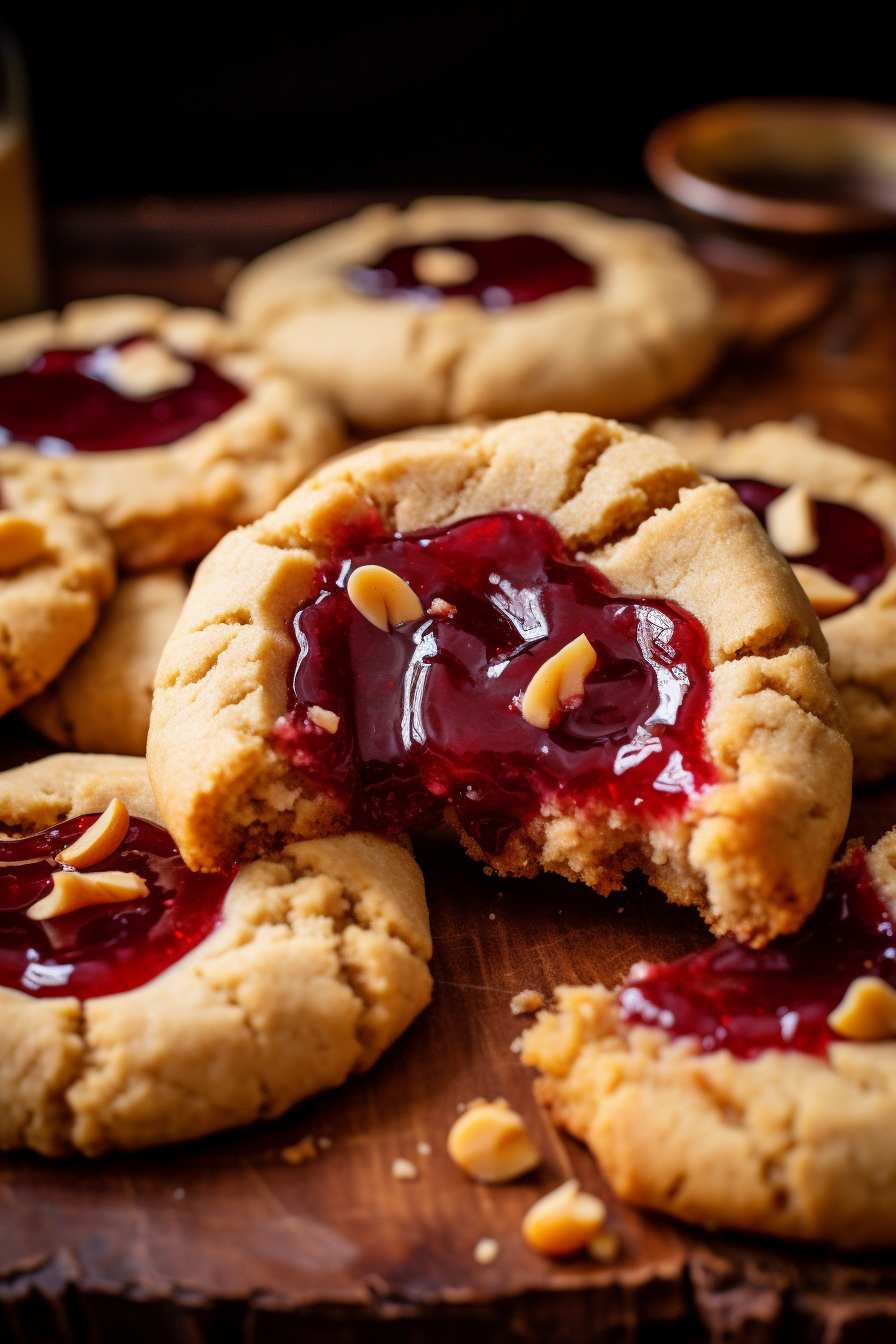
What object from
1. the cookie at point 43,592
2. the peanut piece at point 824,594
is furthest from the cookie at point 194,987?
the peanut piece at point 824,594

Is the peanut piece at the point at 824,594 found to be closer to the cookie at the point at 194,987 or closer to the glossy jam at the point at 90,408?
the cookie at the point at 194,987

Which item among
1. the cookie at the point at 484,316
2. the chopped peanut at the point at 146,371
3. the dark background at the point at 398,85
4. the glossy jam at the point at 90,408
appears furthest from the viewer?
the dark background at the point at 398,85

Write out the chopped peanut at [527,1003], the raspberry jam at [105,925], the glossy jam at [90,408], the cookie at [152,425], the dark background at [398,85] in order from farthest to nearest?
1. the dark background at [398,85]
2. the glossy jam at [90,408]
3. the cookie at [152,425]
4. the chopped peanut at [527,1003]
5. the raspberry jam at [105,925]

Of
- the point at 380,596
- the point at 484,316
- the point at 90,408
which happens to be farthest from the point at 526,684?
the point at 484,316

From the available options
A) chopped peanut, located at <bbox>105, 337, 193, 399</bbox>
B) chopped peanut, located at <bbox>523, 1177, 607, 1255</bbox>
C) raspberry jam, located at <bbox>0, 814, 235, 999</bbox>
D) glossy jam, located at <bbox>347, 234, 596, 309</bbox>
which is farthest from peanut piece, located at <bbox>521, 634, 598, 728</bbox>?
glossy jam, located at <bbox>347, 234, 596, 309</bbox>

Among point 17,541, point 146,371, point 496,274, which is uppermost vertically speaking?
point 496,274

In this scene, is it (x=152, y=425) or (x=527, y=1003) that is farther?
(x=152, y=425)

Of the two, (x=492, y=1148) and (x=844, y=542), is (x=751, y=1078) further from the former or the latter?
(x=844, y=542)
